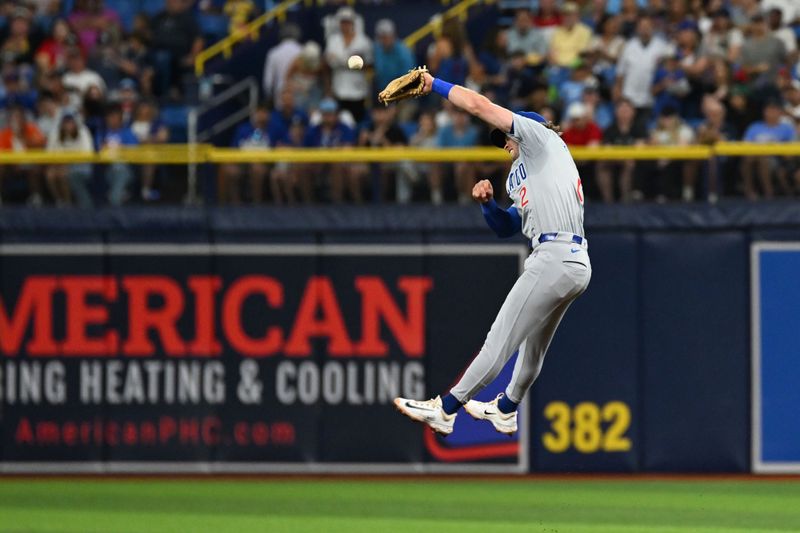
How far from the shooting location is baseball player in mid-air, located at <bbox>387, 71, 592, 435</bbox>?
31.3 ft

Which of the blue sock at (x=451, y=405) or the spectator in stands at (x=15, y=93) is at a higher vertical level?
the spectator in stands at (x=15, y=93)

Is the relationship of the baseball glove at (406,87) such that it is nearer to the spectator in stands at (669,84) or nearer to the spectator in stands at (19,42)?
the spectator in stands at (669,84)

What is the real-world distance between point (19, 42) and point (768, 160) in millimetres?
10205

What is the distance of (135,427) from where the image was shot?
14961mm

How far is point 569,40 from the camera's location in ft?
56.9

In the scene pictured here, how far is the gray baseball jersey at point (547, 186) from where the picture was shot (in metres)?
9.66

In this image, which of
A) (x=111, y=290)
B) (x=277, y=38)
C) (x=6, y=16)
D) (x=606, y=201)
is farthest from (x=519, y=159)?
(x=6, y=16)

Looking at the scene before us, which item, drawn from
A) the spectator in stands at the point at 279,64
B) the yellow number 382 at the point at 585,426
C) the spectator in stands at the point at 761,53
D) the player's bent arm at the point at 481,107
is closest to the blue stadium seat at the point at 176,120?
the spectator in stands at the point at 279,64

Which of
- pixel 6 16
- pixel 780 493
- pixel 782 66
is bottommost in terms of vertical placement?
pixel 780 493

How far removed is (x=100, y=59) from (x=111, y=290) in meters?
5.57

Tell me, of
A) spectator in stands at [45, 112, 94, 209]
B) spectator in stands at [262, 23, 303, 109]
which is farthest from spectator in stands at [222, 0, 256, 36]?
spectator in stands at [45, 112, 94, 209]

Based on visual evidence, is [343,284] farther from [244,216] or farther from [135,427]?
[135,427]

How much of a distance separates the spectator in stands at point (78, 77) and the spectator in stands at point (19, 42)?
3.74 ft

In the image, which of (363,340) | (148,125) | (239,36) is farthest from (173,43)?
(363,340)
